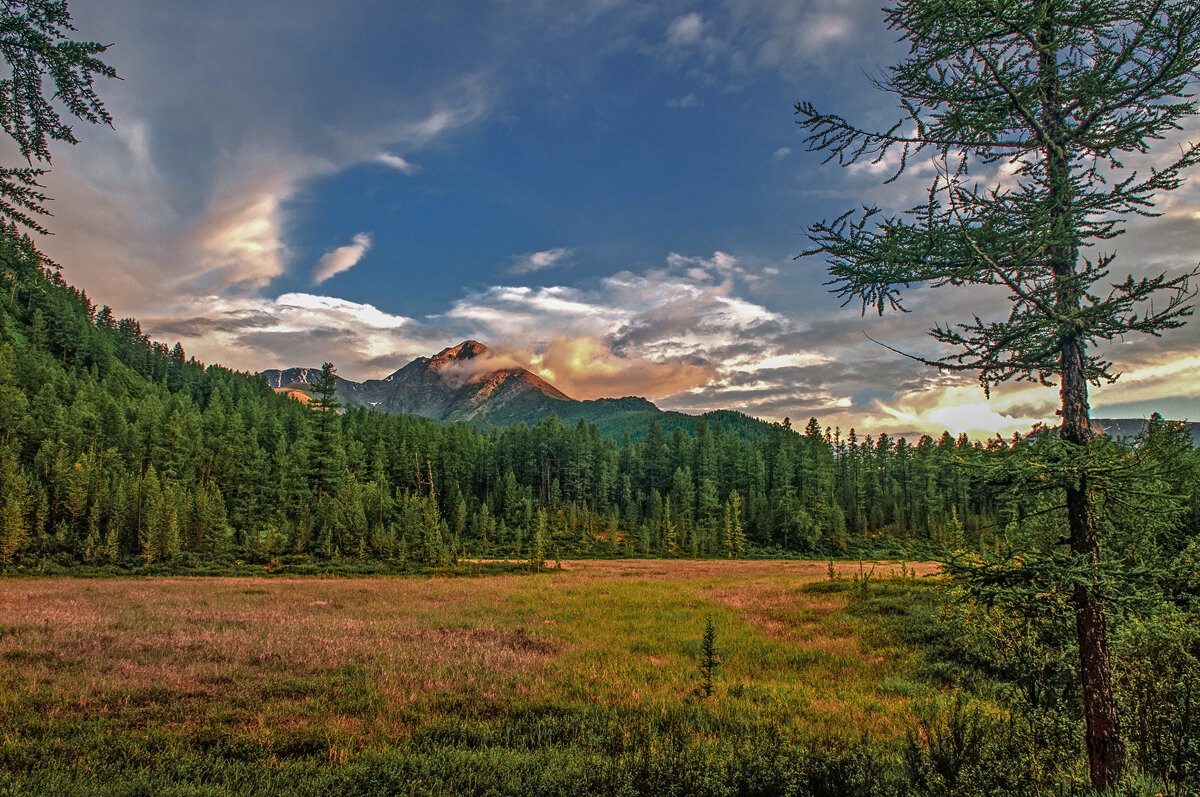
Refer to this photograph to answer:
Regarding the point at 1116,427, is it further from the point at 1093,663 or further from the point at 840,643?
the point at 840,643

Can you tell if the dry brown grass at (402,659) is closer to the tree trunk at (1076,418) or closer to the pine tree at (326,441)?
the tree trunk at (1076,418)

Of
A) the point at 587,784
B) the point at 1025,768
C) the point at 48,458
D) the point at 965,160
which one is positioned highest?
the point at 965,160

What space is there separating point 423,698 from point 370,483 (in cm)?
5893

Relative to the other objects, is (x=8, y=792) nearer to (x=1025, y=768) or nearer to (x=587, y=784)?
(x=587, y=784)

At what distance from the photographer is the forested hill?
44.3 m

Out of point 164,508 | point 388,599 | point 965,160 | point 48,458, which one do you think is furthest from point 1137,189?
point 48,458

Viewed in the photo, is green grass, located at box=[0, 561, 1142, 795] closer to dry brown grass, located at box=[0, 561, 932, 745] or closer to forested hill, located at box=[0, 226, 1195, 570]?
dry brown grass, located at box=[0, 561, 932, 745]

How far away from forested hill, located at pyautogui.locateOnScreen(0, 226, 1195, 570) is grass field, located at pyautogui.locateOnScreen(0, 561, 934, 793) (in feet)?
18.9

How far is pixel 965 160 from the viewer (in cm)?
701

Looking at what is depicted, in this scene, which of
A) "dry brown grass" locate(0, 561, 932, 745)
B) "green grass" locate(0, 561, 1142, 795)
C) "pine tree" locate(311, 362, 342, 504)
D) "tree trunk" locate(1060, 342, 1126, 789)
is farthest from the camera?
"pine tree" locate(311, 362, 342, 504)

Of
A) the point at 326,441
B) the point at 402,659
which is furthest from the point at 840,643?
the point at 326,441

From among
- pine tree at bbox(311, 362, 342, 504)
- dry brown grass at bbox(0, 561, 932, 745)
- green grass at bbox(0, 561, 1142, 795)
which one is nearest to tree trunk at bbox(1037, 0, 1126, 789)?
green grass at bbox(0, 561, 1142, 795)

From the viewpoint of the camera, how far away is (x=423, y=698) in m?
10.0

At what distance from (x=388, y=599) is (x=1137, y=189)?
28.0 meters
